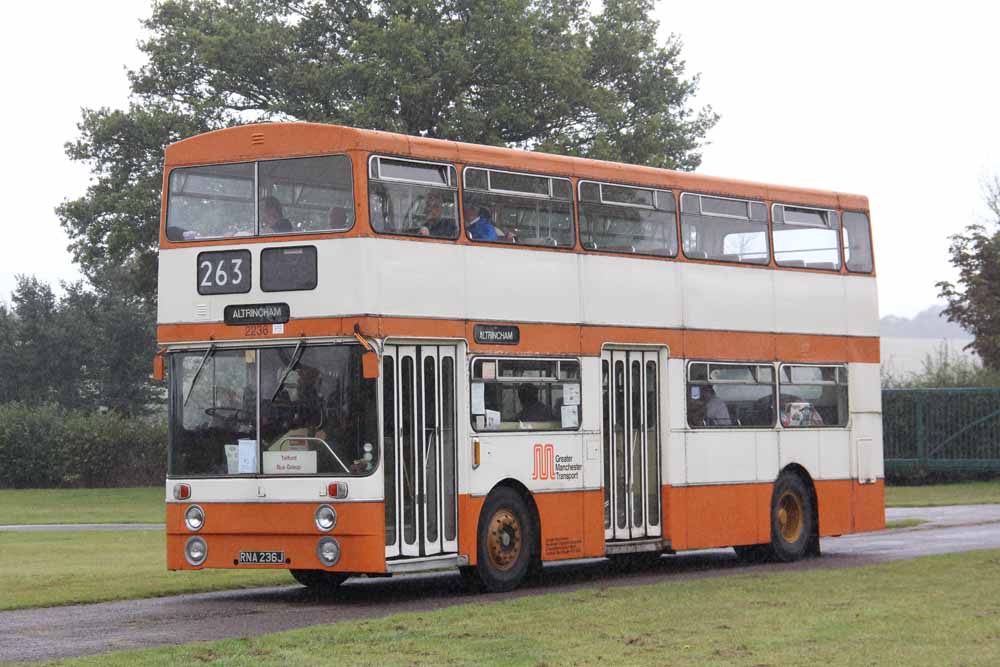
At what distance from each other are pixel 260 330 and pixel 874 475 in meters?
9.98

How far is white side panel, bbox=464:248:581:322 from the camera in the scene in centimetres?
1786

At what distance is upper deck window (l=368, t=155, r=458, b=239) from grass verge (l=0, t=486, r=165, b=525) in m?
19.3

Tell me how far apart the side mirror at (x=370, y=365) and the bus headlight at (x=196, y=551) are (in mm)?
2405

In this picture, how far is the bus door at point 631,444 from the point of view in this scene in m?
19.7

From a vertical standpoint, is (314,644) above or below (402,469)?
below

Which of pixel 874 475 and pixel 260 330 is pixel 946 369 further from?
pixel 260 330

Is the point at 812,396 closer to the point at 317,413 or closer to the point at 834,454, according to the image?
the point at 834,454

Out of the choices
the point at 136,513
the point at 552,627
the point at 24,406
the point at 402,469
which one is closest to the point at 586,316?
the point at 402,469

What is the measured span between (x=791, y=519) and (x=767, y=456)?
107 cm

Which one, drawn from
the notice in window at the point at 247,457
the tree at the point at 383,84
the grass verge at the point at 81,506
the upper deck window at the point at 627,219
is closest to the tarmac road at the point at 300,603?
the notice in window at the point at 247,457

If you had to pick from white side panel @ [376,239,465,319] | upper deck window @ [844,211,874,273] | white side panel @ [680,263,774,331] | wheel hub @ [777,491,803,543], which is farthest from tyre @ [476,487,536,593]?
upper deck window @ [844,211,874,273]

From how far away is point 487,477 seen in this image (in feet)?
58.9

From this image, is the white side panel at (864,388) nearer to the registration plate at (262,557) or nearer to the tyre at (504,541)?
the tyre at (504,541)

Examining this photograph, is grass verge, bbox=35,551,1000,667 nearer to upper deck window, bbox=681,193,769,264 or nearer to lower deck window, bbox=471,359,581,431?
lower deck window, bbox=471,359,581,431
